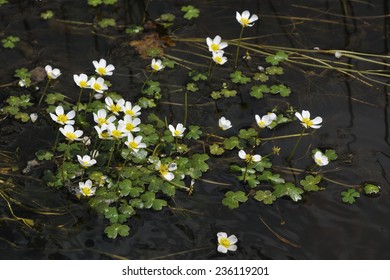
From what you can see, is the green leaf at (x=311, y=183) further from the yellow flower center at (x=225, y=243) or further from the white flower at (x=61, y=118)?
the white flower at (x=61, y=118)

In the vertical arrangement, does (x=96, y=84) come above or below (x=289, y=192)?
above

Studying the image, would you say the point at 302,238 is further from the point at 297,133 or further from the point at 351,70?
the point at 351,70

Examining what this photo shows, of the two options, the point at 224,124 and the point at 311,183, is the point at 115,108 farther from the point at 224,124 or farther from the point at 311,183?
the point at 311,183

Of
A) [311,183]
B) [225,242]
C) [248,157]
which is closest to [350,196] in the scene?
[311,183]

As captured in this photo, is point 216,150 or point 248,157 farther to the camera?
point 216,150

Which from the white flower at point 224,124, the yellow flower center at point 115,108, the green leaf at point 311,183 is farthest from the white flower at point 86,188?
the green leaf at point 311,183

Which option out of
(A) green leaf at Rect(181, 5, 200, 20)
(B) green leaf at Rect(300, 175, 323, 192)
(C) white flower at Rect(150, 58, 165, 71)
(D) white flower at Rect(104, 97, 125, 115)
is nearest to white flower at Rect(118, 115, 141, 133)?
(D) white flower at Rect(104, 97, 125, 115)

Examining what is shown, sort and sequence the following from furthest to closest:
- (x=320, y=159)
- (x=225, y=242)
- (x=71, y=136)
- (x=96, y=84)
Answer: (x=96, y=84) < (x=320, y=159) < (x=71, y=136) < (x=225, y=242)

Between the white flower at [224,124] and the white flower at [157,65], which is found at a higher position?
the white flower at [157,65]
